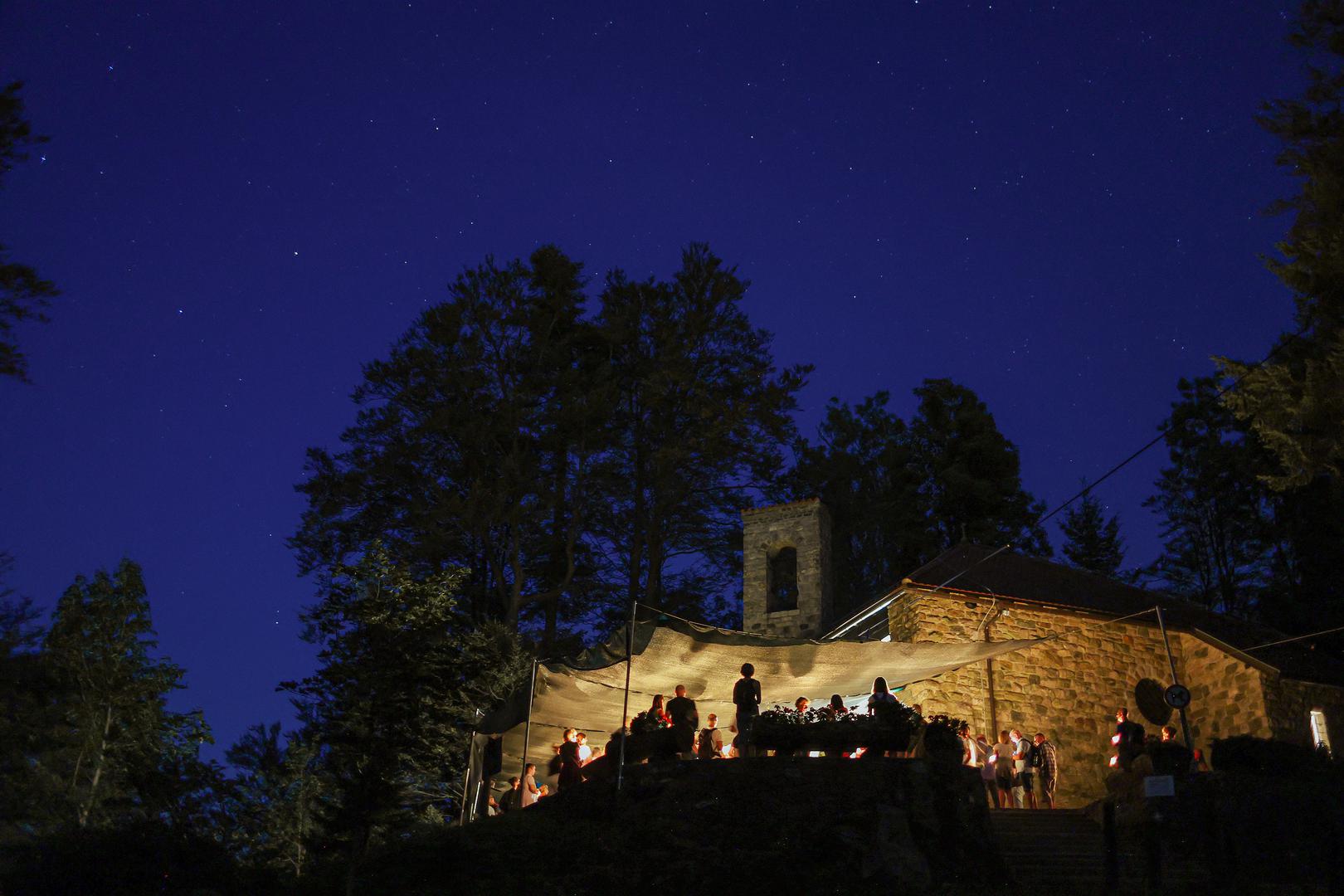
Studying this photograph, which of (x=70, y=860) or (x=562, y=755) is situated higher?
(x=562, y=755)

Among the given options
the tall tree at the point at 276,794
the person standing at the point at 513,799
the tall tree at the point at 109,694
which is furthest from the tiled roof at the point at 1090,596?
the tall tree at the point at 109,694

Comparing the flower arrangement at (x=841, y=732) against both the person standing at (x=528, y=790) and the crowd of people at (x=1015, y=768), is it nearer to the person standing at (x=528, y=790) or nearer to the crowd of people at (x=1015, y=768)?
the crowd of people at (x=1015, y=768)

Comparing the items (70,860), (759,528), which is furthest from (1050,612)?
(70,860)

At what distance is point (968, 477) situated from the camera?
2542cm

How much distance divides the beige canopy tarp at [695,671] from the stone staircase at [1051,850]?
1.96 metres

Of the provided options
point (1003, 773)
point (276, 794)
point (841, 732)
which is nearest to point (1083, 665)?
point (1003, 773)

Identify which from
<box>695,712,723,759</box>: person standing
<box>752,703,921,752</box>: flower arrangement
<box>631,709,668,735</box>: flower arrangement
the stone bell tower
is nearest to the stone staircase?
<box>752,703,921,752</box>: flower arrangement

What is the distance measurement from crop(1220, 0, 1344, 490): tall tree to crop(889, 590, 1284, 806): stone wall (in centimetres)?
448

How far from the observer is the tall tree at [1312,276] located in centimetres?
1114

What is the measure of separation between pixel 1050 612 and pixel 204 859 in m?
11.7

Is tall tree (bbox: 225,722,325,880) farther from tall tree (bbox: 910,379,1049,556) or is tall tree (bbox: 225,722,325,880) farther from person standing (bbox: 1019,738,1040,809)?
tall tree (bbox: 910,379,1049,556)

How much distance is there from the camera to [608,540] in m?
24.1

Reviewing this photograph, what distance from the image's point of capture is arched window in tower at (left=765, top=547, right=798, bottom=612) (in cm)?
1891

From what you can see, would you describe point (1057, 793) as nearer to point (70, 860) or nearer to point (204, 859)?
point (204, 859)
